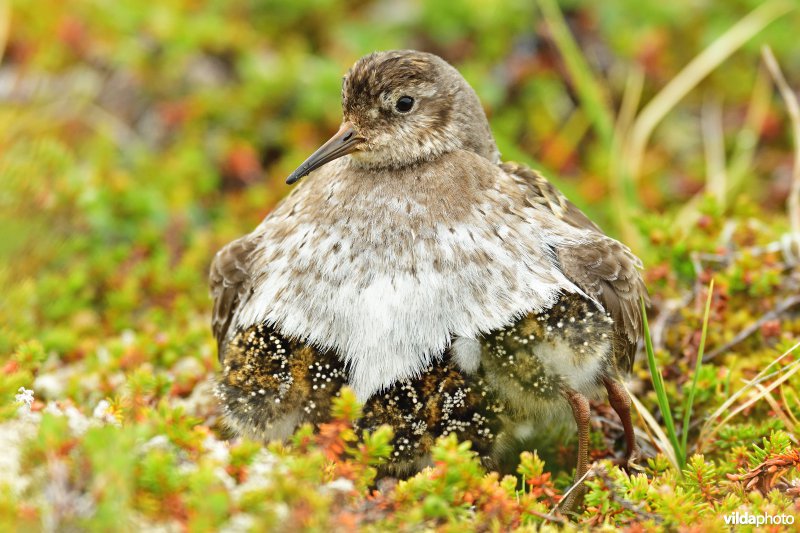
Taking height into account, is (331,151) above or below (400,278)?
above

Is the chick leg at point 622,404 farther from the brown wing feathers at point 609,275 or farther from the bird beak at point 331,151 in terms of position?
the bird beak at point 331,151

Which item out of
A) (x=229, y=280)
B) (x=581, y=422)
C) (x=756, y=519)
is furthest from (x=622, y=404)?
(x=229, y=280)

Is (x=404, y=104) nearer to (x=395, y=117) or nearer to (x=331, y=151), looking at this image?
(x=395, y=117)

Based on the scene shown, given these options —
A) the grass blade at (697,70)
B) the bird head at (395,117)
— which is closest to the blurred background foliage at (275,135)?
the grass blade at (697,70)

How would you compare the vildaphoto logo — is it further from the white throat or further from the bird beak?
the bird beak

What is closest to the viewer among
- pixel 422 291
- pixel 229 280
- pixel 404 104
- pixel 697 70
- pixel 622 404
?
pixel 422 291

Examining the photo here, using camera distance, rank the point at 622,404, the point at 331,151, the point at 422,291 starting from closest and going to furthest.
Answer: the point at 422,291 → the point at 622,404 → the point at 331,151
